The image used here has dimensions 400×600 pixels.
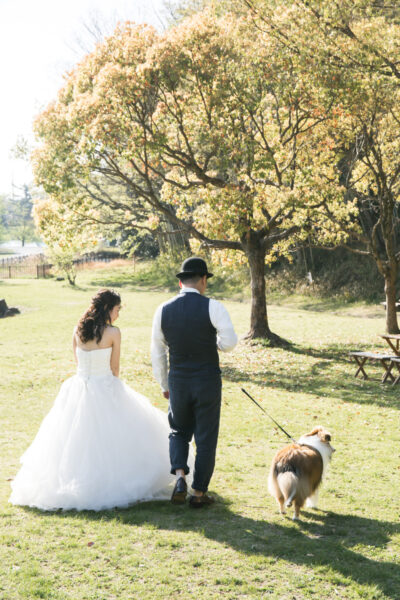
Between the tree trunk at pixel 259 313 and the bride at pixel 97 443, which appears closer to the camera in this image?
the bride at pixel 97 443

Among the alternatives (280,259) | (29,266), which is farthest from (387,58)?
(29,266)

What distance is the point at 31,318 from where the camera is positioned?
2391cm

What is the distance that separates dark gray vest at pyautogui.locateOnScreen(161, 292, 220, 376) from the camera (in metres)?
5.01

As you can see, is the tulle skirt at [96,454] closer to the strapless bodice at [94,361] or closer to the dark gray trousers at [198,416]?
the strapless bodice at [94,361]

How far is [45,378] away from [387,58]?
9206mm

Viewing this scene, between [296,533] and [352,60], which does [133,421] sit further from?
[352,60]

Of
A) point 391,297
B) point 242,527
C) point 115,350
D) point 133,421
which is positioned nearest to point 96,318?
point 115,350

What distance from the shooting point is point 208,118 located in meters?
14.2

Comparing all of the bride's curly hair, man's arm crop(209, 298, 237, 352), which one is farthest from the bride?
man's arm crop(209, 298, 237, 352)

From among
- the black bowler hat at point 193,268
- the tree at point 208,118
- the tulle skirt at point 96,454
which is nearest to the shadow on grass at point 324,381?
the tree at point 208,118

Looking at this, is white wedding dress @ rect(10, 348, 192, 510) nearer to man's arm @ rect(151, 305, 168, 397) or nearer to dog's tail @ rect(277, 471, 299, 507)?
man's arm @ rect(151, 305, 168, 397)

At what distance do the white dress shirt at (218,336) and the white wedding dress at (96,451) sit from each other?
0.53 meters

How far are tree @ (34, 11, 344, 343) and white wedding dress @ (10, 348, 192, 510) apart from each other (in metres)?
8.83

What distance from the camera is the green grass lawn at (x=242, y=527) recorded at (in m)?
3.84
